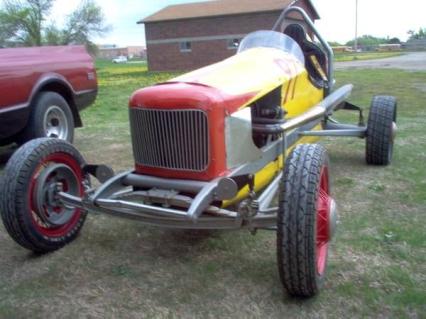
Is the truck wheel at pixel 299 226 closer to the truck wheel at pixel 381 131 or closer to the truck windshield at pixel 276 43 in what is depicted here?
the truck windshield at pixel 276 43

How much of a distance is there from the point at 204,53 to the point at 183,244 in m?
33.6

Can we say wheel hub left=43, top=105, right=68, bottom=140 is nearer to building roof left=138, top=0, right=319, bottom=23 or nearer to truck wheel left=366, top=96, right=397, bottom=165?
truck wheel left=366, top=96, right=397, bottom=165

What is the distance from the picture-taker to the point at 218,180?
3314 mm

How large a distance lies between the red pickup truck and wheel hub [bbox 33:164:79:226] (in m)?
2.34

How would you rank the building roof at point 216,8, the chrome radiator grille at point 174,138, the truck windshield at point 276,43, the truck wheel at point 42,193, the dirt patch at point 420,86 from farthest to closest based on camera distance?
the building roof at point 216,8, the dirt patch at point 420,86, the truck windshield at point 276,43, the truck wheel at point 42,193, the chrome radiator grille at point 174,138

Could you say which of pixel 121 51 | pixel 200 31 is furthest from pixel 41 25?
pixel 121 51

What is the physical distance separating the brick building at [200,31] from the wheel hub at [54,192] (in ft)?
105

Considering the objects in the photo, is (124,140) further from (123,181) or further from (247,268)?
(247,268)

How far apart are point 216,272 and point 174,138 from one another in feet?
3.27

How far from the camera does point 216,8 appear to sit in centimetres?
3725

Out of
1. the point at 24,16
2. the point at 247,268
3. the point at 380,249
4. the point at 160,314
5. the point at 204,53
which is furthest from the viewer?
the point at 24,16

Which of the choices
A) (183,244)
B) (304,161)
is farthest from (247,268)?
(304,161)

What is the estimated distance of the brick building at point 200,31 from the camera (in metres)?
35.0

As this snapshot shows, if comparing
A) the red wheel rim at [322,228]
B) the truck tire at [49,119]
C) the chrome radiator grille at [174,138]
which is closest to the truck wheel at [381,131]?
the red wheel rim at [322,228]
